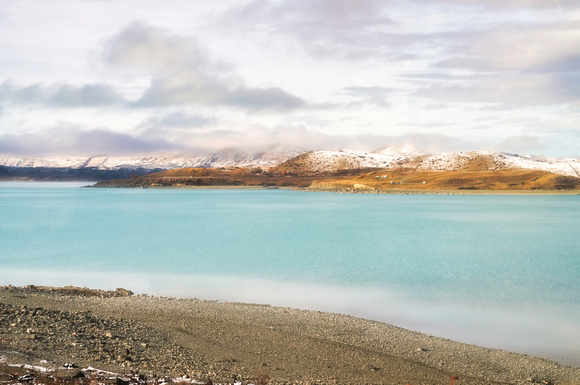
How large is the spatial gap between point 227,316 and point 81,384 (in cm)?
481

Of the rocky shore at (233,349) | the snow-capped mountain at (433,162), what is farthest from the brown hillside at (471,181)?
the rocky shore at (233,349)

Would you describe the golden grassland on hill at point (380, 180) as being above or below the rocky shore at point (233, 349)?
above

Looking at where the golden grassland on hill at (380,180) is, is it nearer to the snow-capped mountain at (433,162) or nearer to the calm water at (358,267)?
the snow-capped mountain at (433,162)

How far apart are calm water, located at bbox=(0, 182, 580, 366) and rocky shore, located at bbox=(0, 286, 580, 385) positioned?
1.60 metres

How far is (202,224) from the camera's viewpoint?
1578 inches

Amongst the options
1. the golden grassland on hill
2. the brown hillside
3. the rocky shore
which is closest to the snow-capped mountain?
the golden grassland on hill

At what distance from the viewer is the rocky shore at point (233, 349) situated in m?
6.86

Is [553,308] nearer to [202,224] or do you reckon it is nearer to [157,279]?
[157,279]

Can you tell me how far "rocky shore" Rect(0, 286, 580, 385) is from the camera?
686 centimetres

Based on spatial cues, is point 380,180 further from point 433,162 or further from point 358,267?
point 358,267

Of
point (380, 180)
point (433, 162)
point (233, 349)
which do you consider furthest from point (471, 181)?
point (233, 349)

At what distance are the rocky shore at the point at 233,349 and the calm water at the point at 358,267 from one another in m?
1.60

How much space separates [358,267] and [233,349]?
1287 cm

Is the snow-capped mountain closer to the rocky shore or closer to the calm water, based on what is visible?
the calm water
